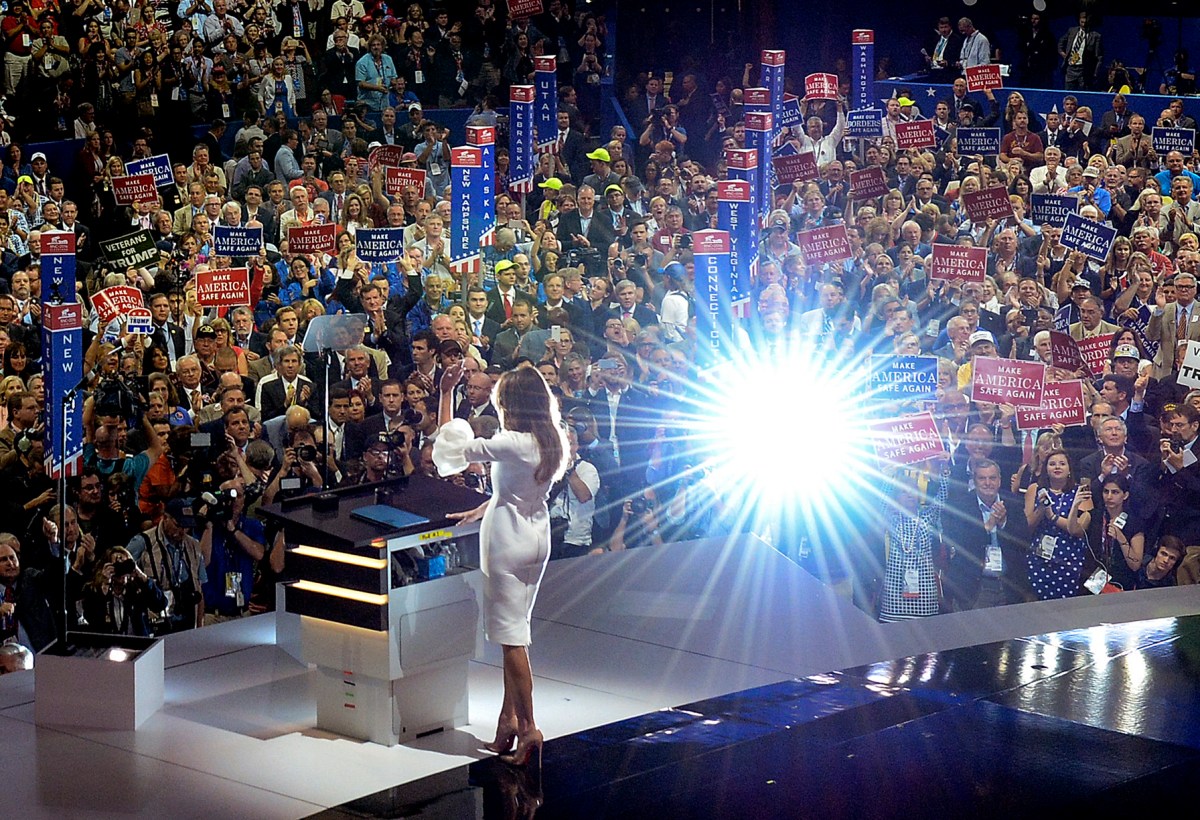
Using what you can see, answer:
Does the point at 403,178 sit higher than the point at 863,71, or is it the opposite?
the point at 863,71

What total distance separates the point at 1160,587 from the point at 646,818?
412 cm

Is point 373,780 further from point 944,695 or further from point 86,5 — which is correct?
point 86,5

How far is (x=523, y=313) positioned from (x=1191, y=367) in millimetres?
3995

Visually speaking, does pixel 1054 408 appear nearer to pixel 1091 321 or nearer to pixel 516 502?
pixel 1091 321

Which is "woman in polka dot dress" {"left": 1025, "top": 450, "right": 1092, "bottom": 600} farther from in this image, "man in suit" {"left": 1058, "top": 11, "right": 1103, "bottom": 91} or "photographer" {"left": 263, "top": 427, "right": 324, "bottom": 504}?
"man in suit" {"left": 1058, "top": 11, "right": 1103, "bottom": 91}

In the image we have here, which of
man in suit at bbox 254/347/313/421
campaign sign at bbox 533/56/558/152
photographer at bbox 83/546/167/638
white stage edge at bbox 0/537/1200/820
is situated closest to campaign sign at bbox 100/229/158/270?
man in suit at bbox 254/347/313/421

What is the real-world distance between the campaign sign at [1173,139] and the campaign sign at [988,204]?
216 cm

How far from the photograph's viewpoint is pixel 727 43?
55.8 feet

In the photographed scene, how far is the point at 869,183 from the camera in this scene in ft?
38.0

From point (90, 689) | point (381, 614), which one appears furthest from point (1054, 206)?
point (90, 689)

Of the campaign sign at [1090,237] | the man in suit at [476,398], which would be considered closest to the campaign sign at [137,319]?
the man in suit at [476,398]

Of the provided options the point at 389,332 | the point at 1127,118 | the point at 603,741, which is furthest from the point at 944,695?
the point at 1127,118

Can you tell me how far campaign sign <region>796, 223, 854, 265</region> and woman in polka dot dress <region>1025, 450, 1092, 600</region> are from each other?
9.23 ft

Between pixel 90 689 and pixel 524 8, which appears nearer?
pixel 90 689
